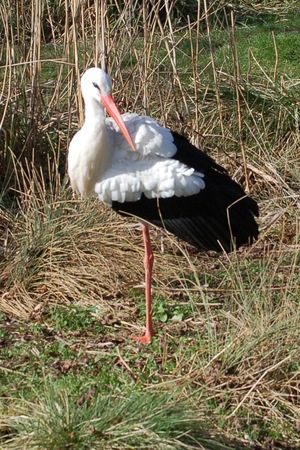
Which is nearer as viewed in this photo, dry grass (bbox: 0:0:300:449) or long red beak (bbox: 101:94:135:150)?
dry grass (bbox: 0:0:300:449)

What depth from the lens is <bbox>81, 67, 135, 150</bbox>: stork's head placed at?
18.0 ft

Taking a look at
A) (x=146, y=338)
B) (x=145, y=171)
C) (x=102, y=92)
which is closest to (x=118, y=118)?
(x=102, y=92)

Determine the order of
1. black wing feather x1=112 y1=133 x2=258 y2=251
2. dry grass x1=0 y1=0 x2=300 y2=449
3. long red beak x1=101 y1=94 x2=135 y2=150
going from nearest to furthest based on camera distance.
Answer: dry grass x1=0 y1=0 x2=300 y2=449 → long red beak x1=101 y1=94 x2=135 y2=150 → black wing feather x1=112 y1=133 x2=258 y2=251

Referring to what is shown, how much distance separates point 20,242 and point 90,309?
742mm

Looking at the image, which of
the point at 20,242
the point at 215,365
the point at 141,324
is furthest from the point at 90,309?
the point at 215,365

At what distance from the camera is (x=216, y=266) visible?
6520 millimetres

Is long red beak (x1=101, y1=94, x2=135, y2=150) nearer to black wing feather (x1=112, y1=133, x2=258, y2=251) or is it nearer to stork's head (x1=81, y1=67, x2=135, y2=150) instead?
stork's head (x1=81, y1=67, x2=135, y2=150)

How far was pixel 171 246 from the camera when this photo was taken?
671cm

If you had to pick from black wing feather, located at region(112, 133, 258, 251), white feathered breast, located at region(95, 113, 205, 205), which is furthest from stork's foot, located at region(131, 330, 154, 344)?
white feathered breast, located at region(95, 113, 205, 205)

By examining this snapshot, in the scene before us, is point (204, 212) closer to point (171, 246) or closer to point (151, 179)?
point (151, 179)

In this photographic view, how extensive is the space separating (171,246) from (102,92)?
152 centimetres

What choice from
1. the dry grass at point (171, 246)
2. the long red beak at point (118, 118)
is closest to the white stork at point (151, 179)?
the long red beak at point (118, 118)

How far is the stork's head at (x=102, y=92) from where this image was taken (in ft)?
18.0

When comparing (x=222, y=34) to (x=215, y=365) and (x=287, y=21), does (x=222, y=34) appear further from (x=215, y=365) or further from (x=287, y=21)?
(x=215, y=365)
